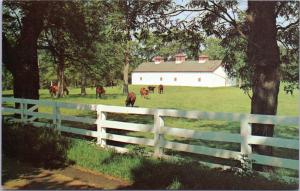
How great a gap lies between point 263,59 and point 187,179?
3.20 meters

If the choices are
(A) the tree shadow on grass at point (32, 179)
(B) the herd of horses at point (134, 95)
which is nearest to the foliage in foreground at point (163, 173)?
(A) the tree shadow on grass at point (32, 179)

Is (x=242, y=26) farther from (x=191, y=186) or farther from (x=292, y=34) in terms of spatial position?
(x=191, y=186)

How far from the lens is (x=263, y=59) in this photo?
909 centimetres

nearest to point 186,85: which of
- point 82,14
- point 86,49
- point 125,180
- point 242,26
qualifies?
point 86,49

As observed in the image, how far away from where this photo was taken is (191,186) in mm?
7047

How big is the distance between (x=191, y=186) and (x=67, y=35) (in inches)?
378

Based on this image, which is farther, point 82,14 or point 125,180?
point 82,14

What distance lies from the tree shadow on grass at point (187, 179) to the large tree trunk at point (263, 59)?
205 centimetres

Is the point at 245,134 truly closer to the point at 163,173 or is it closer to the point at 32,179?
the point at 163,173

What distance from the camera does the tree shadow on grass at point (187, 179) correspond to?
686cm

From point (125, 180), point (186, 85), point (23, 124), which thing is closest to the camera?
point (125, 180)

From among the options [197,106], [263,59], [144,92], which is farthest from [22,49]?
[144,92]

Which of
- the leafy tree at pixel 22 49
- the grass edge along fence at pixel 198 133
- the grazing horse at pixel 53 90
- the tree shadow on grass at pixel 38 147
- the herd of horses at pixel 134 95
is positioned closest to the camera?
the grass edge along fence at pixel 198 133

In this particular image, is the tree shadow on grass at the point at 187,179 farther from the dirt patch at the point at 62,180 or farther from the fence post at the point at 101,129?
the fence post at the point at 101,129
